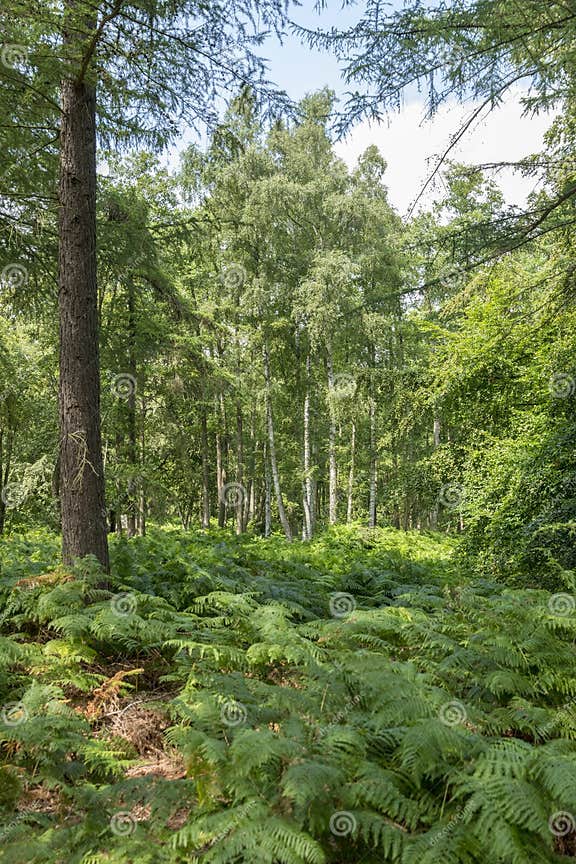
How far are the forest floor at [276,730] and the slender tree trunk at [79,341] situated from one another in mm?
526

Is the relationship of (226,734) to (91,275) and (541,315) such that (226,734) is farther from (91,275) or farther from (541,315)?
(541,315)

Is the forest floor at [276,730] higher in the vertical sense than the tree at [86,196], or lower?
lower

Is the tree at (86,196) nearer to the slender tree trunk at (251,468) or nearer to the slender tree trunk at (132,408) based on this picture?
the slender tree trunk at (132,408)

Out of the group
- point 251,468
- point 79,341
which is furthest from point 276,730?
point 251,468

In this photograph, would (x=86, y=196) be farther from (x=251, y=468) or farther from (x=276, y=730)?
(x=251, y=468)

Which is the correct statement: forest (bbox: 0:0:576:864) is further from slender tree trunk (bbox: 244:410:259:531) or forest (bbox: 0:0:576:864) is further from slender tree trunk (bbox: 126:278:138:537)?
slender tree trunk (bbox: 244:410:259:531)

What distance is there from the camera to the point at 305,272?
1867 cm

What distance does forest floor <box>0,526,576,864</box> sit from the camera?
2.29 m

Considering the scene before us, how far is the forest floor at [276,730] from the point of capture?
2.29 m

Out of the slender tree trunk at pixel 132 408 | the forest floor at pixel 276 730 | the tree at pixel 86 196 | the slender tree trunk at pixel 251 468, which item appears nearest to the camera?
the forest floor at pixel 276 730

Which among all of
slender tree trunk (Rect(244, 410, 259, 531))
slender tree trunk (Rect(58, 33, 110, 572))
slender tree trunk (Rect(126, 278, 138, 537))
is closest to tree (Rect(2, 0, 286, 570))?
slender tree trunk (Rect(58, 33, 110, 572))

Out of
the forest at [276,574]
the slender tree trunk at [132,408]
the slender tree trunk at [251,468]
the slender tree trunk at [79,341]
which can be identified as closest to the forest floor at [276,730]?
the forest at [276,574]

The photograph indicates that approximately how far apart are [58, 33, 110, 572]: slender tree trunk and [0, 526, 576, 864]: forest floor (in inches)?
20.7

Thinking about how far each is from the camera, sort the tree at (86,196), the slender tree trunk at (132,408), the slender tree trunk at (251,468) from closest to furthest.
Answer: the tree at (86,196) → the slender tree trunk at (132,408) → the slender tree trunk at (251,468)
